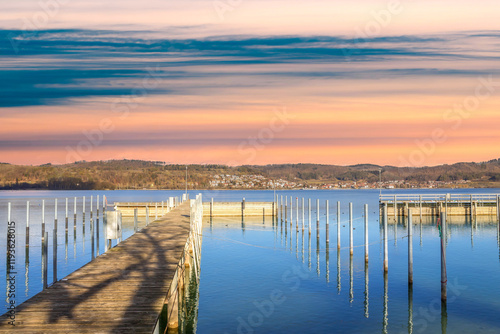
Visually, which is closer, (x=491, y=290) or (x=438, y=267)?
(x=491, y=290)

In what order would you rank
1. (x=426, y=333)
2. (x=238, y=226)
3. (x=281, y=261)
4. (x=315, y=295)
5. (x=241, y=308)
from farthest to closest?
(x=238, y=226), (x=281, y=261), (x=315, y=295), (x=241, y=308), (x=426, y=333)

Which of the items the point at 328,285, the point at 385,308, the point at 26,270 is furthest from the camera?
the point at 26,270

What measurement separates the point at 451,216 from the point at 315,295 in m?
50.1

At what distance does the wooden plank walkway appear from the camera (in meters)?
11.5

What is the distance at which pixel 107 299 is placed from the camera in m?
13.6

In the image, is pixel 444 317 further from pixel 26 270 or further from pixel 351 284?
pixel 26 270

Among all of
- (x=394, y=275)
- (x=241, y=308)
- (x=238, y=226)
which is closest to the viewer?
(x=241, y=308)

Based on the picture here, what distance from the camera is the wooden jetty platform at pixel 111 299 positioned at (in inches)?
452

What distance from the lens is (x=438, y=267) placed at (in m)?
34.3

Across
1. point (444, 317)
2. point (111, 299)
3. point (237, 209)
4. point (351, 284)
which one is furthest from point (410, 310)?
point (237, 209)

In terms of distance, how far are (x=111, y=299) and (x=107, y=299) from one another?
11 centimetres

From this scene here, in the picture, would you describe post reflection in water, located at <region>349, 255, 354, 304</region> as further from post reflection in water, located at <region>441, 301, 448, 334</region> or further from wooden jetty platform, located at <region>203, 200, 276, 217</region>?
wooden jetty platform, located at <region>203, 200, 276, 217</region>

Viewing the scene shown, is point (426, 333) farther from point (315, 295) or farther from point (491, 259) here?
point (491, 259)

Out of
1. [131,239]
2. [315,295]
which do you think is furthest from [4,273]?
[315,295]
